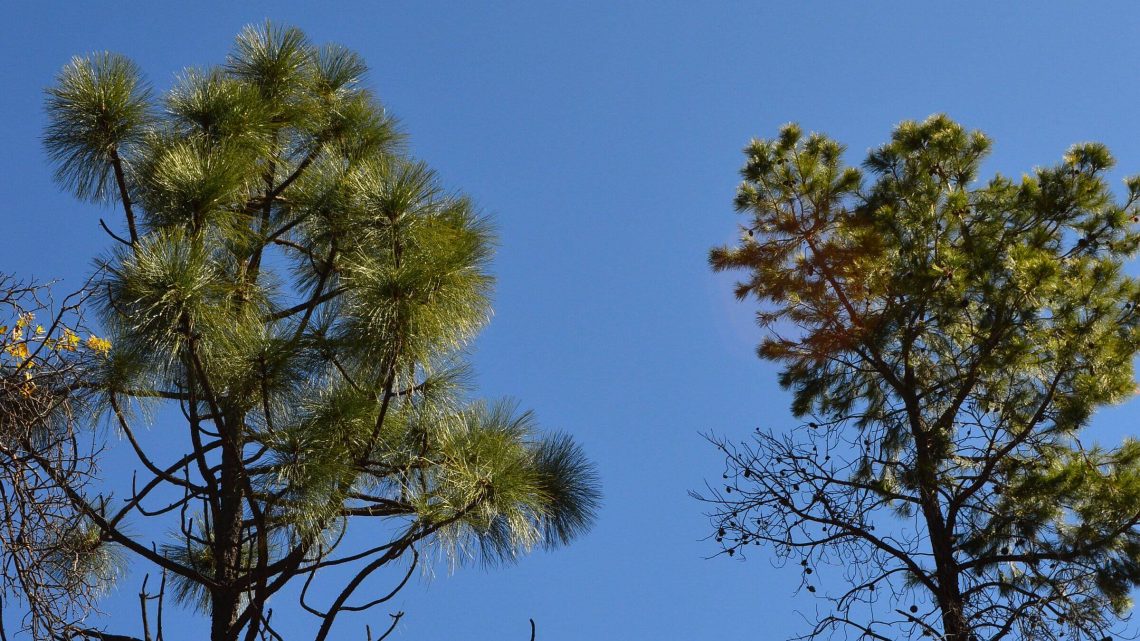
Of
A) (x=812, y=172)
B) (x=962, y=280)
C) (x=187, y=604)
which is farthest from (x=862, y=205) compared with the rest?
(x=187, y=604)

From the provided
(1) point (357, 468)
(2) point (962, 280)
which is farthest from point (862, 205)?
(1) point (357, 468)

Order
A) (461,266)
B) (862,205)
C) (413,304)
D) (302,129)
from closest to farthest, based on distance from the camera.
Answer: (413,304) < (461,266) < (302,129) < (862,205)

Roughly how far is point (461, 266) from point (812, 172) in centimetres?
346

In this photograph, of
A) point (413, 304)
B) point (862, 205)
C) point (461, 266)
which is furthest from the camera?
point (862, 205)

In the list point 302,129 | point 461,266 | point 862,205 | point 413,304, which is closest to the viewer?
point 413,304

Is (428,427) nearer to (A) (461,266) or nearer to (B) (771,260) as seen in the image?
(A) (461,266)

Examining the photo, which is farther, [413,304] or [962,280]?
[962,280]

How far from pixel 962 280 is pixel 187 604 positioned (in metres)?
4.98

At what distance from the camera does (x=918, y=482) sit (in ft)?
20.7

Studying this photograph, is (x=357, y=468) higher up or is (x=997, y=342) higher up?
(x=997, y=342)

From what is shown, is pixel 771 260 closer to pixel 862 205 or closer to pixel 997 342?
pixel 862 205

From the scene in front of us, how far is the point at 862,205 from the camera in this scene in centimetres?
736

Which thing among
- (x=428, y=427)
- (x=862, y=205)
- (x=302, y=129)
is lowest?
(x=428, y=427)

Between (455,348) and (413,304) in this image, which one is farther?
Answer: (455,348)
